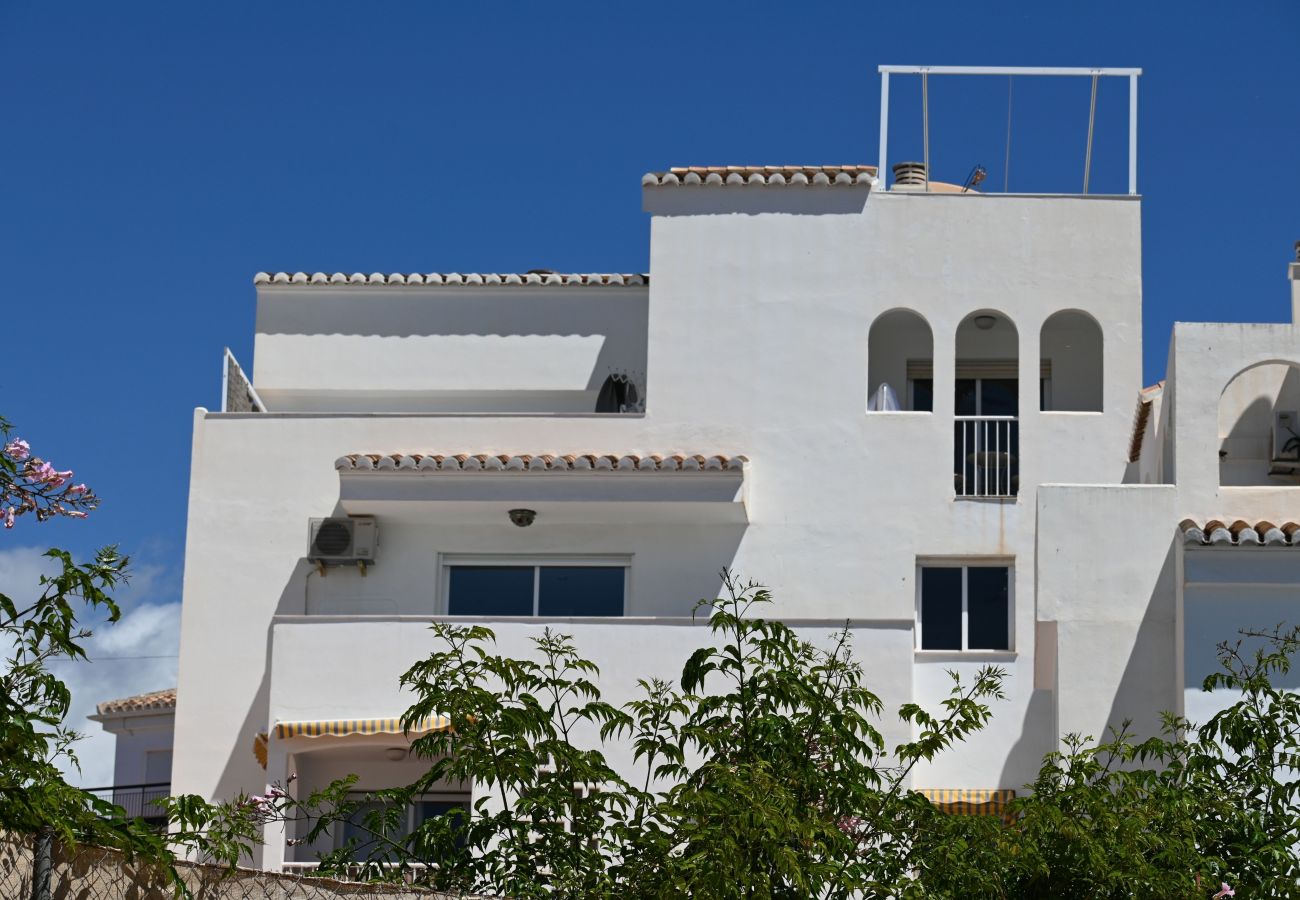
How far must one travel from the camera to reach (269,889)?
11.0 m

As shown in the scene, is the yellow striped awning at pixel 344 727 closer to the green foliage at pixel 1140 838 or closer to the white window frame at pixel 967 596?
the white window frame at pixel 967 596

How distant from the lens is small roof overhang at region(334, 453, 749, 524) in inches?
1132

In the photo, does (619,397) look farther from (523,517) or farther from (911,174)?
(911,174)

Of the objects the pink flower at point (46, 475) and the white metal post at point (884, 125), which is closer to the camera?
the pink flower at point (46, 475)

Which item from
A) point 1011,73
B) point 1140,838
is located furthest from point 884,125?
point 1140,838

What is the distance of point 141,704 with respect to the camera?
37844 millimetres

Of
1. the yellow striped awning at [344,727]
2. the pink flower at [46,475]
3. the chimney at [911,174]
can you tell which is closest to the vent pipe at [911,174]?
the chimney at [911,174]

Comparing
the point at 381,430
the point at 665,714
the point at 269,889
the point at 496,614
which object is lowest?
the point at 269,889

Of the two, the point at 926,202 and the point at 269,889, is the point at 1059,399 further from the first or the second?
the point at 269,889

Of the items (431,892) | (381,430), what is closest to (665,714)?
(431,892)

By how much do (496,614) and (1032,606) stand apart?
275 inches

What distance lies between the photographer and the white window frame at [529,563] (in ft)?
96.8

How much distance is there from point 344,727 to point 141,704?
40.8ft

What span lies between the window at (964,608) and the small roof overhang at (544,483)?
2834 millimetres
